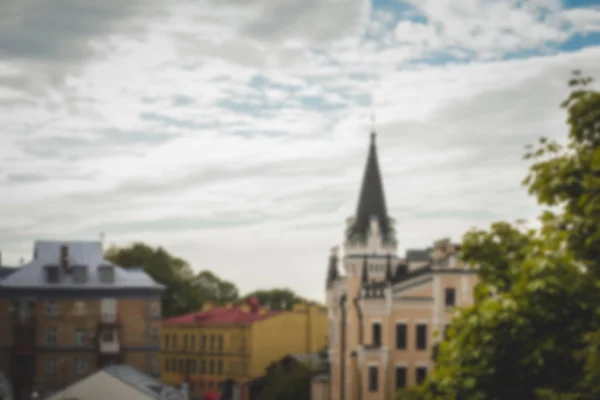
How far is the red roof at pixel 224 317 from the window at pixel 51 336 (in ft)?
66.2

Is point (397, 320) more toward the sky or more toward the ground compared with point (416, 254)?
more toward the ground

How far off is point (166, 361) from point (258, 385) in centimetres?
1659

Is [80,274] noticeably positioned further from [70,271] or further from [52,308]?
[52,308]

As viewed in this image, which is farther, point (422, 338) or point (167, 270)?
point (167, 270)

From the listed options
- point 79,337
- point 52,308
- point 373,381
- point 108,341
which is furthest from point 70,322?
point 373,381

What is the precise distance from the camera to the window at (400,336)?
48.5 meters

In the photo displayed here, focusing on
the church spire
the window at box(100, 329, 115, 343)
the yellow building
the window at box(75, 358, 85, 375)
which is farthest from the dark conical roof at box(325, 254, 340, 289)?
the window at box(75, 358, 85, 375)

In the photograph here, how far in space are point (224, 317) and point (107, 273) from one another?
21751mm

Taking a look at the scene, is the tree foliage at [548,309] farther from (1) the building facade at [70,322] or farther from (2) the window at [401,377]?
(1) the building facade at [70,322]

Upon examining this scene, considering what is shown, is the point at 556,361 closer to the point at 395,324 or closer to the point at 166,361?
the point at 395,324

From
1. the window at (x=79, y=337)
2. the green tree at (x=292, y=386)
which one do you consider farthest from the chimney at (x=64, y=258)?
the green tree at (x=292, y=386)

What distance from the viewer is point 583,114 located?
16422mm

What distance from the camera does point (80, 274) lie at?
58875mm

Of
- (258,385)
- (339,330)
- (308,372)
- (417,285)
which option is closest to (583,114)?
(417,285)
